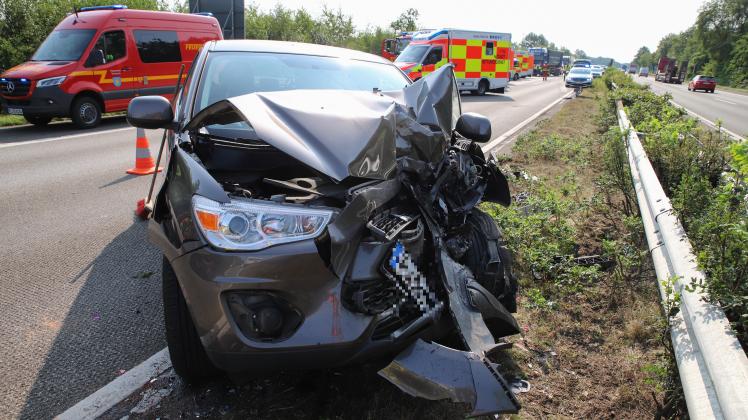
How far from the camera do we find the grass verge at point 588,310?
2445mm

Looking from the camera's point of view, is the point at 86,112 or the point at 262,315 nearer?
the point at 262,315

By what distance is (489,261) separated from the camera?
2938mm

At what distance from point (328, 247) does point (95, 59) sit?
11.9 m

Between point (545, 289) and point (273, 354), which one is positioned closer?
point (273, 354)

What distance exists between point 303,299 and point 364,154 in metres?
0.75

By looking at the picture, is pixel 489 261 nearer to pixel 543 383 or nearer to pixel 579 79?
pixel 543 383

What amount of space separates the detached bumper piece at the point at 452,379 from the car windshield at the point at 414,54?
19.9 metres

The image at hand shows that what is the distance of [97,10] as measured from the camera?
1216 centimetres

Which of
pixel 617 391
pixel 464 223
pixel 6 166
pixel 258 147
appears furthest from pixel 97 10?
pixel 617 391

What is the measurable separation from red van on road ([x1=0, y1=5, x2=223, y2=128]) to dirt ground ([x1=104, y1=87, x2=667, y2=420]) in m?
10.4

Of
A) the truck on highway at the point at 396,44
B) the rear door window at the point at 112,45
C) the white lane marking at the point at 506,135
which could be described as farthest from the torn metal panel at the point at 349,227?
the truck on highway at the point at 396,44

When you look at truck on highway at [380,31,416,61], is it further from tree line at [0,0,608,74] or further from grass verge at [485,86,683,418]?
grass verge at [485,86,683,418]

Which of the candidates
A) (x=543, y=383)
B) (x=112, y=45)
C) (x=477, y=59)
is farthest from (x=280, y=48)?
(x=477, y=59)

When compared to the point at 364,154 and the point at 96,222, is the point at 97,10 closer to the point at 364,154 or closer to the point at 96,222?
the point at 96,222
